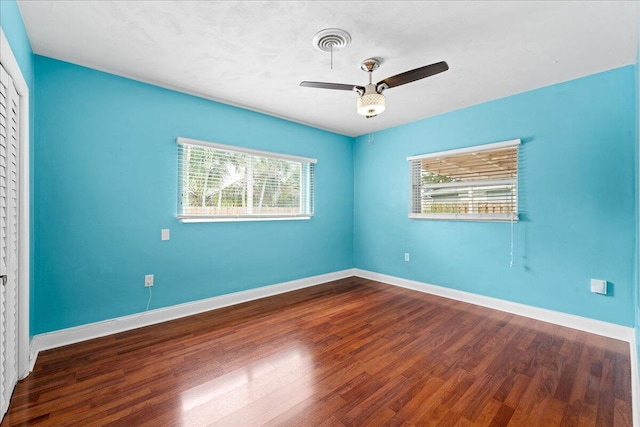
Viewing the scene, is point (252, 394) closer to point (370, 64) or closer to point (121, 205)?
point (121, 205)

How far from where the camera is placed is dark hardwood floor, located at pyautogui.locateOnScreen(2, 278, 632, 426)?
1655 mm

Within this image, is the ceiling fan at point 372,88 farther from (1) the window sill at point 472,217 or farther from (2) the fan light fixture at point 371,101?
(1) the window sill at point 472,217

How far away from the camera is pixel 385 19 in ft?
6.49

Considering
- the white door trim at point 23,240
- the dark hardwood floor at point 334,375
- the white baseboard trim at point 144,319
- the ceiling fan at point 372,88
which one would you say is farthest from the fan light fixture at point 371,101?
the white baseboard trim at point 144,319

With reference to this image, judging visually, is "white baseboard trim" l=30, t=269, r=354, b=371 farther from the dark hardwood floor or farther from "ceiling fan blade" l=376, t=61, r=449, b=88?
"ceiling fan blade" l=376, t=61, r=449, b=88

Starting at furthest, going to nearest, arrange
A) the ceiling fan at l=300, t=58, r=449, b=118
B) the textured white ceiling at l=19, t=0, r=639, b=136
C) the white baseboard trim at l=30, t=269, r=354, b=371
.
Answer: the white baseboard trim at l=30, t=269, r=354, b=371
the ceiling fan at l=300, t=58, r=449, b=118
the textured white ceiling at l=19, t=0, r=639, b=136

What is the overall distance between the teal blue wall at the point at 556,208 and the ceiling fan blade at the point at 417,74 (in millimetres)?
1881

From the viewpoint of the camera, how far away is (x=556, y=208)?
299 cm

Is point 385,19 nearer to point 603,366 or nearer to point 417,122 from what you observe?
point 417,122

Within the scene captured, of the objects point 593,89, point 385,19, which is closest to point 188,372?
point 385,19

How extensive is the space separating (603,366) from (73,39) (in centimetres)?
482

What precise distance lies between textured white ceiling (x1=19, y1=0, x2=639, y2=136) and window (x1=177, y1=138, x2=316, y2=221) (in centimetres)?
75

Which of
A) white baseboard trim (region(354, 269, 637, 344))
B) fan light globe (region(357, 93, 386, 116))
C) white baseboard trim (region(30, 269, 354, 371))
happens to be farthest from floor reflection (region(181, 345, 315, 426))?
white baseboard trim (region(354, 269, 637, 344))

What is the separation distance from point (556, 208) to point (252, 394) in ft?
11.1
